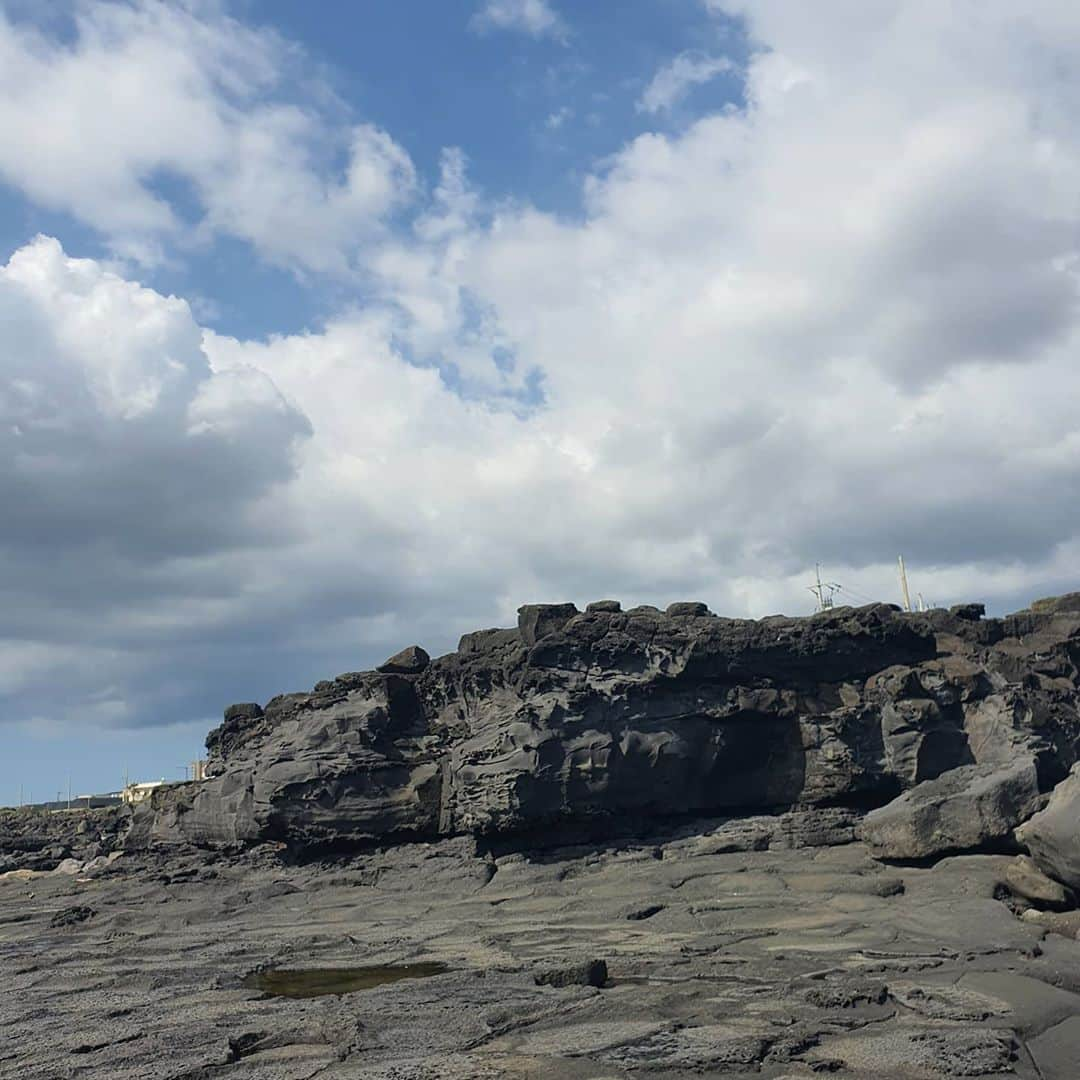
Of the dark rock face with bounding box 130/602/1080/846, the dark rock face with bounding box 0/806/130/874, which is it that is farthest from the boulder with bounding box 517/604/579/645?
the dark rock face with bounding box 0/806/130/874

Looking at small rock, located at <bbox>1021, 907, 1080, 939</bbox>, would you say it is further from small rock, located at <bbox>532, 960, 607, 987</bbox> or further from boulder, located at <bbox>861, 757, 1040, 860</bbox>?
small rock, located at <bbox>532, 960, 607, 987</bbox>

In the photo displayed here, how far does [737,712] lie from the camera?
88.6 feet

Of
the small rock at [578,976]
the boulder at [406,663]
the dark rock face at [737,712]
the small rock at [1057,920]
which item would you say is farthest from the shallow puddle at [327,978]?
the boulder at [406,663]

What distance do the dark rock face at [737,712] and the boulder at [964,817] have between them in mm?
4129

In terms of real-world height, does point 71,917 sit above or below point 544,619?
below

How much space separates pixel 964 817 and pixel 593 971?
9417mm

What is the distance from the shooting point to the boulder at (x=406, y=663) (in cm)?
3366

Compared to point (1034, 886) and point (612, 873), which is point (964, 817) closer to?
point (1034, 886)

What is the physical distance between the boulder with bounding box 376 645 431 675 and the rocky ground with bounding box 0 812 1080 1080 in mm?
6822

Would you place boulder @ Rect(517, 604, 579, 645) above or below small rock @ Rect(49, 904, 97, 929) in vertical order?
above

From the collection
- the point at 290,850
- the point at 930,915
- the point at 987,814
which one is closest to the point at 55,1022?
the point at 930,915

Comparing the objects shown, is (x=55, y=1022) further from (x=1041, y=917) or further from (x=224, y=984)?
(x=1041, y=917)

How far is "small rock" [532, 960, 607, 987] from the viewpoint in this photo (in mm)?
13812

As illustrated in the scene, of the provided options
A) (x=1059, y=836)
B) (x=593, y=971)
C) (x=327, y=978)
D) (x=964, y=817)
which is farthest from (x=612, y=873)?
(x=1059, y=836)
